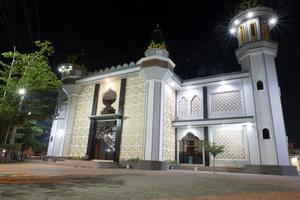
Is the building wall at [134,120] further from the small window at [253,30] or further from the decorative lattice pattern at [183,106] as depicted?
the small window at [253,30]

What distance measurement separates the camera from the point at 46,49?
12.6 meters

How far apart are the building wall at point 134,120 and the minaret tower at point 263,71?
24.7 feet

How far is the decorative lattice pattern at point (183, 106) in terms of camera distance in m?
16.5

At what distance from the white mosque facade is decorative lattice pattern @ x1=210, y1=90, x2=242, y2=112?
2.7 inches

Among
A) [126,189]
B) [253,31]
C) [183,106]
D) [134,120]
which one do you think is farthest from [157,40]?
[126,189]

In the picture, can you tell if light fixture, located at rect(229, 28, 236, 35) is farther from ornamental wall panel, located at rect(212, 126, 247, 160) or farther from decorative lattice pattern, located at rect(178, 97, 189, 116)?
ornamental wall panel, located at rect(212, 126, 247, 160)

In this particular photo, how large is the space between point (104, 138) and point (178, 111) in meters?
6.48

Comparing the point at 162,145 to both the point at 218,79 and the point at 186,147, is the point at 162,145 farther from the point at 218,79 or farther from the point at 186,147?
the point at 218,79

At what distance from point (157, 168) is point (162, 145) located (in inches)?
63.2

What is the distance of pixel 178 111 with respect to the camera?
16.8 metres

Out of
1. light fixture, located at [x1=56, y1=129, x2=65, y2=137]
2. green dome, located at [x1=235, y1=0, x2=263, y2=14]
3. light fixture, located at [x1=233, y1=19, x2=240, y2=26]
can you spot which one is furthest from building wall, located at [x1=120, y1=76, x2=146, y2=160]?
green dome, located at [x1=235, y1=0, x2=263, y2=14]

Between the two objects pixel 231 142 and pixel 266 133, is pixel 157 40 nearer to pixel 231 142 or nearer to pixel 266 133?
pixel 231 142

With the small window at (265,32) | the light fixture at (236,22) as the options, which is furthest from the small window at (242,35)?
the small window at (265,32)

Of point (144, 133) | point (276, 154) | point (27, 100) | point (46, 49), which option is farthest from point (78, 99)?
point (276, 154)
